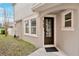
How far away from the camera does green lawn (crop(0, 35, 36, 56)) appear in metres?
4.46

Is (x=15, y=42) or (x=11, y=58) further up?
(x=15, y=42)

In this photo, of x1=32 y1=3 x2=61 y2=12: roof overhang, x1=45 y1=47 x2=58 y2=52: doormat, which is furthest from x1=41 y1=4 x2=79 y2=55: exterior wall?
x1=45 y1=47 x2=58 y2=52: doormat

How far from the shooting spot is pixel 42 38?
472 cm

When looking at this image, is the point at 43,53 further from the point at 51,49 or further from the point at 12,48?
the point at 12,48

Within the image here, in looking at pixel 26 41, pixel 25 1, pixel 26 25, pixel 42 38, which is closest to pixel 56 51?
pixel 42 38

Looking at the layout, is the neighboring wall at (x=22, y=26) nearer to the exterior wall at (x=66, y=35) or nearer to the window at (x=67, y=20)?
the exterior wall at (x=66, y=35)

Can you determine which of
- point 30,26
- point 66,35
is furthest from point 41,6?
point 66,35

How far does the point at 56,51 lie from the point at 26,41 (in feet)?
3.44

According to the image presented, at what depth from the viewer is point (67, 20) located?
4828 mm

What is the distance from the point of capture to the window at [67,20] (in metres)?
4.55

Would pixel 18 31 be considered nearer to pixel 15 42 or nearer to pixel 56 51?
pixel 15 42

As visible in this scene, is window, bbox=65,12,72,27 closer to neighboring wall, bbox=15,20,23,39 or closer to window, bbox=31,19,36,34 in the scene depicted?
window, bbox=31,19,36,34

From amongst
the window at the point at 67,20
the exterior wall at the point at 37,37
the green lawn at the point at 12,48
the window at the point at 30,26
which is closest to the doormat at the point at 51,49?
the exterior wall at the point at 37,37

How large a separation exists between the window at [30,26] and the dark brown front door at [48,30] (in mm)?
382
